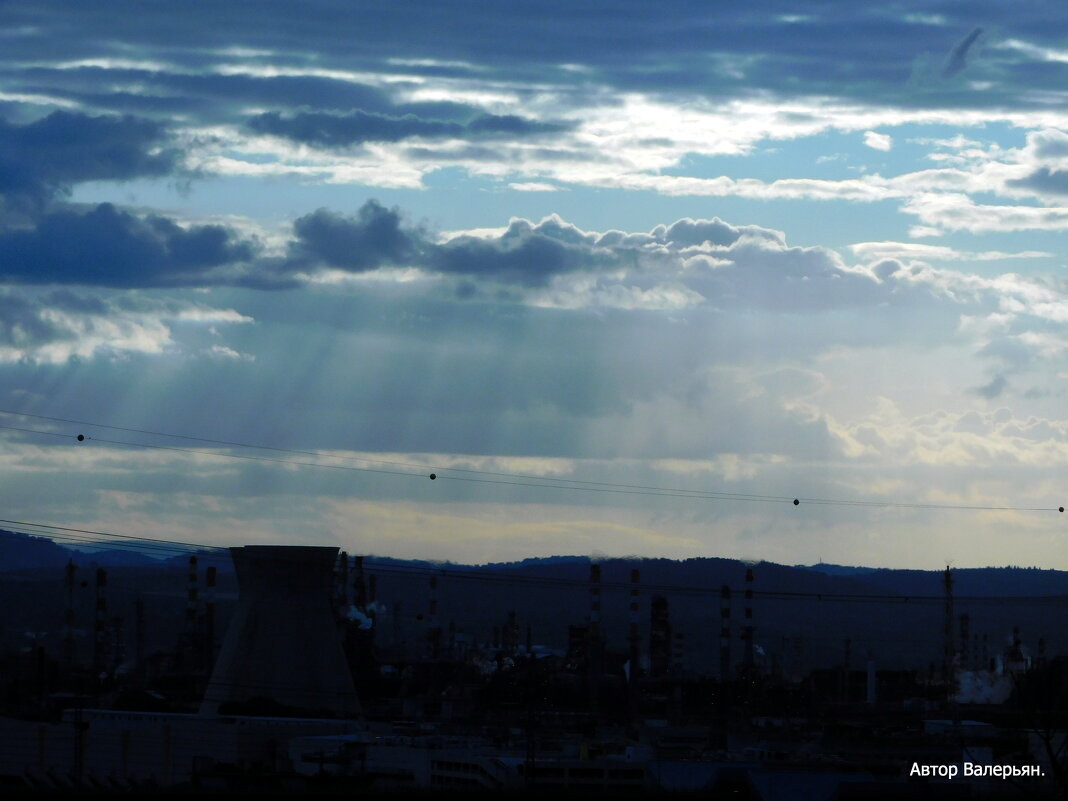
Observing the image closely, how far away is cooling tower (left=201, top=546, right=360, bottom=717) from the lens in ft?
169

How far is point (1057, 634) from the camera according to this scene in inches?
6363

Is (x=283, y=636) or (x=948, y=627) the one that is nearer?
(x=283, y=636)

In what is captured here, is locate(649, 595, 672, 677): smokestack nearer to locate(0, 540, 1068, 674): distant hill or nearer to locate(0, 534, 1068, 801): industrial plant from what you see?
locate(0, 534, 1068, 801): industrial plant

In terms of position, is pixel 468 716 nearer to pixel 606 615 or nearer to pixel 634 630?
pixel 634 630

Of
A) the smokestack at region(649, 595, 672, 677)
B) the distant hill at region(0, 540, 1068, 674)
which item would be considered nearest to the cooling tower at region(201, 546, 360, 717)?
the smokestack at region(649, 595, 672, 677)

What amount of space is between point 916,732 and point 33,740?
35.3m

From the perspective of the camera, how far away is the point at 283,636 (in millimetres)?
52094

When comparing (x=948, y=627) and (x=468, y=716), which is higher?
(x=948, y=627)

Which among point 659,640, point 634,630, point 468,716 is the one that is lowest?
point 468,716

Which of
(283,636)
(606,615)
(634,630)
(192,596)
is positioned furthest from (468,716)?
(606,615)

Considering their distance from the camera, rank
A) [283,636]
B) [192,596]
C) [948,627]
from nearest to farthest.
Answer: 1. [283,636]
2. [948,627]
3. [192,596]

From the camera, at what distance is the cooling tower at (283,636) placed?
51.6m

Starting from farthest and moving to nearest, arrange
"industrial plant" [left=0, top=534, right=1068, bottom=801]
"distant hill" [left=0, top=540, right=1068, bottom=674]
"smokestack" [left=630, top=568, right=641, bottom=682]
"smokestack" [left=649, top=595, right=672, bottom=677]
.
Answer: "distant hill" [left=0, top=540, right=1068, bottom=674] < "smokestack" [left=649, top=595, right=672, bottom=677] < "smokestack" [left=630, top=568, right=641, bottom=682] < "industrial plant" [left=0, top=534, right=1068, bottom=801]

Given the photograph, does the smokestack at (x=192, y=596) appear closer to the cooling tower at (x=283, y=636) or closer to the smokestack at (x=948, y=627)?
the cooling tower at (x=283, y=636)
